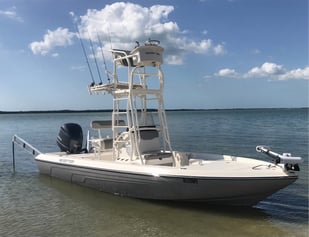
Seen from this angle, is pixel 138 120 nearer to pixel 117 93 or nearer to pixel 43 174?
pixel 117 93

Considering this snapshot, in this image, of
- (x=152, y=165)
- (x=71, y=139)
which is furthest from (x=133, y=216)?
(x=71, y=139)

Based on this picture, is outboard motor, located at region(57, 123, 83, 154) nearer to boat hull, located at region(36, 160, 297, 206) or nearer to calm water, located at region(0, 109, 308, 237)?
calm water, located at region(0, 109, 308, 237)

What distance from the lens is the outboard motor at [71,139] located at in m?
13.6

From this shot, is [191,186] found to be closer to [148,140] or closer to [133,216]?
[133,216]

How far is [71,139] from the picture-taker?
13703 millimetres

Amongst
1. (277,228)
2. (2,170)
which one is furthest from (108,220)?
(2,170)

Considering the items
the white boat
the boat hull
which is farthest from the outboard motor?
the boat hull

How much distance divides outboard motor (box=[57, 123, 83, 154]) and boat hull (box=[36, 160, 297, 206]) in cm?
321

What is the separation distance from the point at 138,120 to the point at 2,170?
7.47 metres

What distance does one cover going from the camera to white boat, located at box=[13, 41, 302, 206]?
27.1 feet

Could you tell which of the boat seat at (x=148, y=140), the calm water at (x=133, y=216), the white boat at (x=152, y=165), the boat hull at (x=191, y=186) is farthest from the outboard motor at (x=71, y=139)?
the boat seat at (x=148, y=140)

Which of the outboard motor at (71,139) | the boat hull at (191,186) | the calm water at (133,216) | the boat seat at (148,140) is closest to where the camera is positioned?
the calm water at (133,216)

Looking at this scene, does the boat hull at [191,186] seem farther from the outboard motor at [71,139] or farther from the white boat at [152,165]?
the outboard motor at [71,139]

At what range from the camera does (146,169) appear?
9242 millimetres
